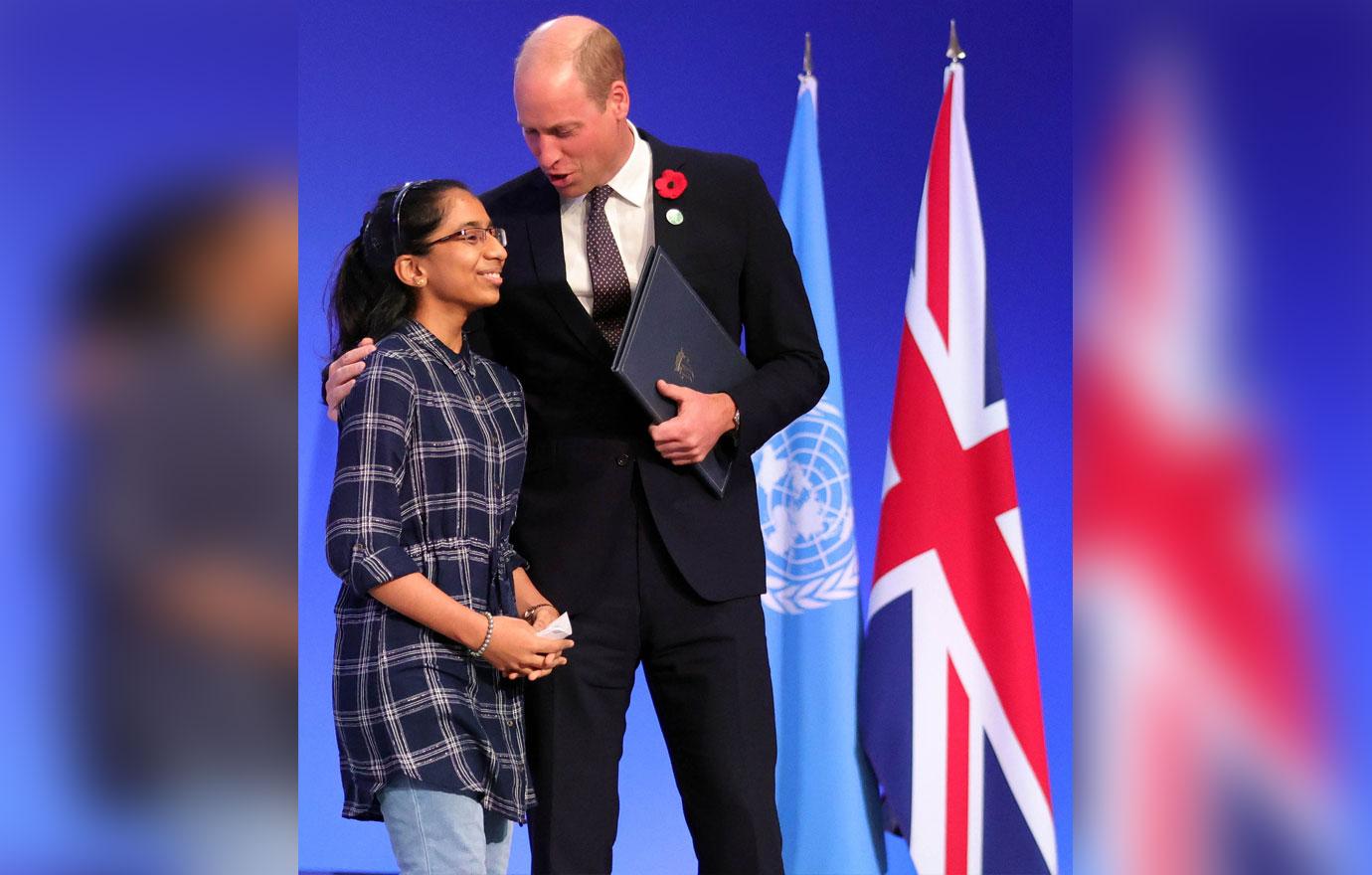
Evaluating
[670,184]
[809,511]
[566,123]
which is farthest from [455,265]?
[809,511]

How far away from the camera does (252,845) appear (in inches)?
21.5

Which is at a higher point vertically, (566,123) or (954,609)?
(566,123)

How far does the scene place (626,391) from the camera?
82.0 inches

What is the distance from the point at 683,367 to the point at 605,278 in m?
0.19

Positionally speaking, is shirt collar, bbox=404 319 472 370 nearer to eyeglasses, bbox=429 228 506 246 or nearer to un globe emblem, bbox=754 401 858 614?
eyeglasses, bbox=429 228 506 246

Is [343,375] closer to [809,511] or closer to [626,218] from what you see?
[626,218]

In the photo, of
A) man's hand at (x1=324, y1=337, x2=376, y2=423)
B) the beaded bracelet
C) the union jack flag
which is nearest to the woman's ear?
man's hand at (x1=324, y1=337, x2=376, y2=423)

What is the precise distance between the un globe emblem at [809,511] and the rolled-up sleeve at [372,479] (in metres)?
1.54

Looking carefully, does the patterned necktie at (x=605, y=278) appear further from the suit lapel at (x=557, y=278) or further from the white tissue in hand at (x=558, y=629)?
the white tissue in hand at (x=558, y=629)

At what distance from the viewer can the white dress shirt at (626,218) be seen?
214 centimetres

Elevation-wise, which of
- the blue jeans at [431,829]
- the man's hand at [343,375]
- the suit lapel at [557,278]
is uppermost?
the suit lapel at [557,278]

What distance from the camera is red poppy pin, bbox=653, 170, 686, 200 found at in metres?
2.16

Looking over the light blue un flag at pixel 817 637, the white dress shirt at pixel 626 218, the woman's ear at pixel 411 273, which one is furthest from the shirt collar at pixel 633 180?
the light blue un flag at pixel 817 637

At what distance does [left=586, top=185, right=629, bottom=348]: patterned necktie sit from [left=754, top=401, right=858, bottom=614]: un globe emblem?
1232mm
